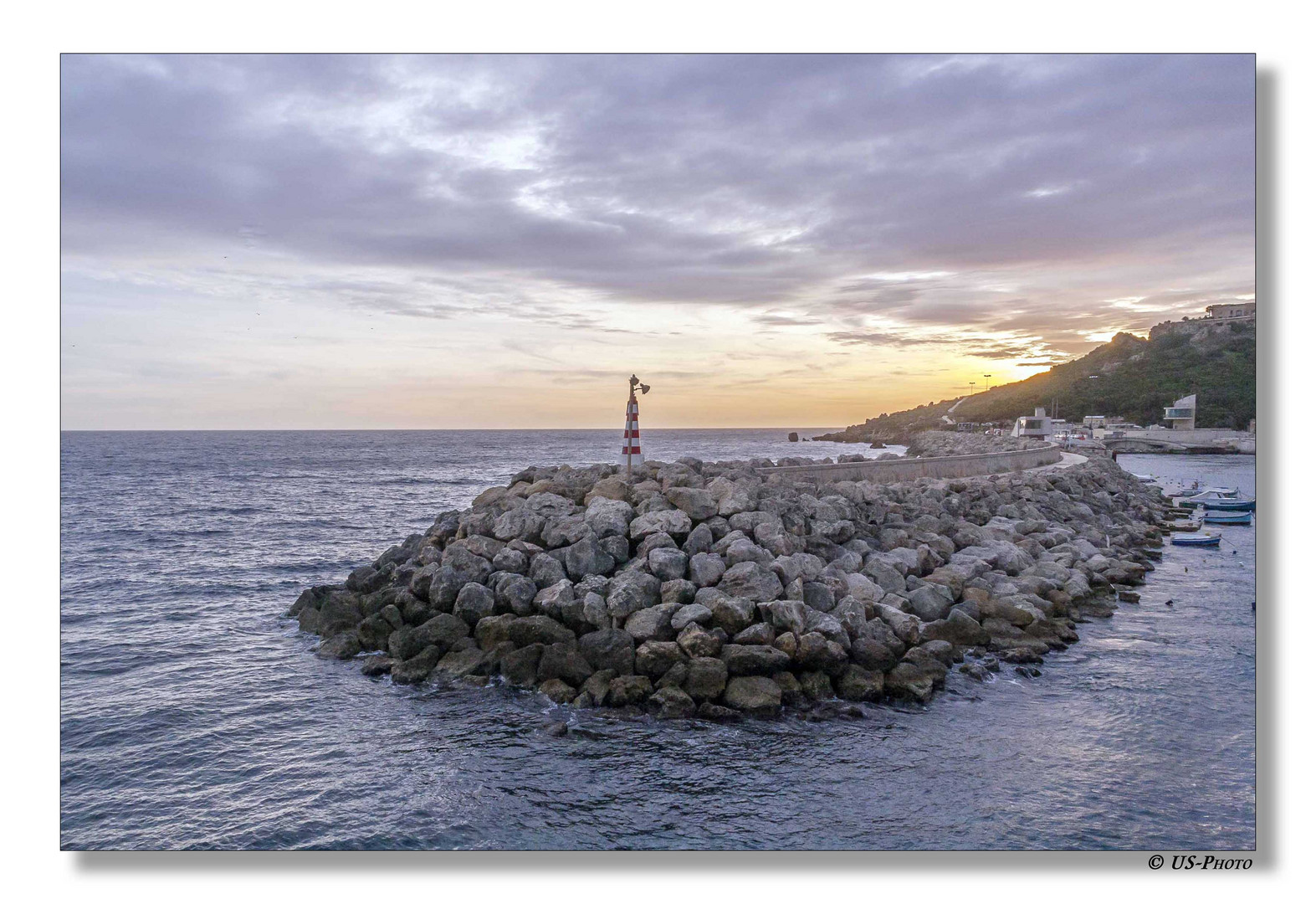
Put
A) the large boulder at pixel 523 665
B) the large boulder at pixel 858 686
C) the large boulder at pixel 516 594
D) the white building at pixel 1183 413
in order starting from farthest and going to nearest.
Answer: the white building at pixel 1183 413 < the large boulder at pixel 516 594 < the large boulder at pixel 523 665 < the large boulder at pixel 858 686

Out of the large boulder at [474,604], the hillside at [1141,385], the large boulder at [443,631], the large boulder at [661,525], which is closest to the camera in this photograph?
the large boulder at [443,631]

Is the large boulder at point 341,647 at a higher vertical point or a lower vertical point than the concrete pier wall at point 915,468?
lower

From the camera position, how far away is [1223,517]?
1165 inches

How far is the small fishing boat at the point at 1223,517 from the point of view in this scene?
2962cm

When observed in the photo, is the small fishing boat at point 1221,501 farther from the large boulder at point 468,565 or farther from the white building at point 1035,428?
the large boulder at point 468,565

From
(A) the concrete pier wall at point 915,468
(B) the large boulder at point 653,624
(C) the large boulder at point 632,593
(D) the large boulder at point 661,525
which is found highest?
(A) the concrete pier wall at point 915,468

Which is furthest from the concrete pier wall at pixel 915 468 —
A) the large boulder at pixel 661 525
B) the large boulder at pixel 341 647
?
the large boulder at pixel 341 647

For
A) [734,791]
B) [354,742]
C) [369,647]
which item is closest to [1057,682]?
[734,791]

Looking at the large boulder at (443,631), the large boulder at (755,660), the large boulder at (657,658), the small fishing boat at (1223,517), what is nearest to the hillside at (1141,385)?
the small fishing boat at (1223,517)

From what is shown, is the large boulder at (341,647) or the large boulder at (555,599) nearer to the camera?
the large boulder at (555,599)

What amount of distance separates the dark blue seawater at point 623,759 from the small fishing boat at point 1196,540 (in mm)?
10855

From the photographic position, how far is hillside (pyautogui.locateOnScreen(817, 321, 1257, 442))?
1328 cm

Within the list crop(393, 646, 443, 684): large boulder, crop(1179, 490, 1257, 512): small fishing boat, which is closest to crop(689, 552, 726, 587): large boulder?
crop(393, 646, 443, 684): large boulder
